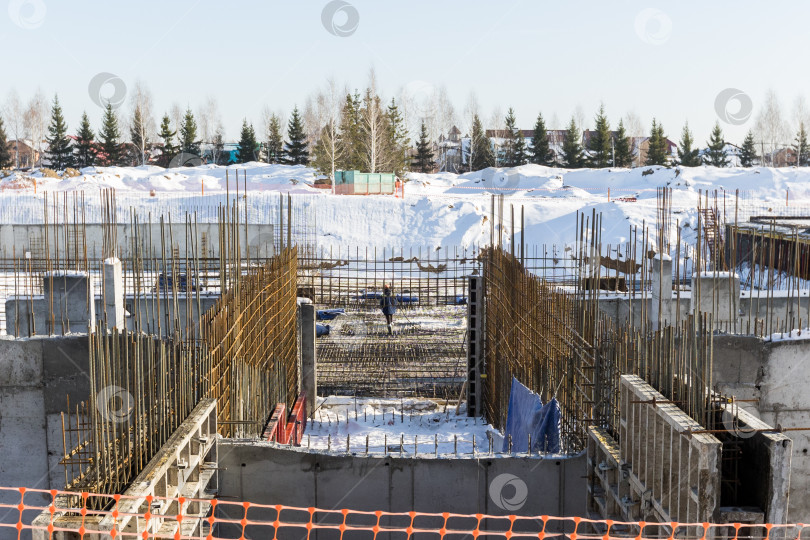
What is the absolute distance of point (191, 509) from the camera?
5574 millimetres

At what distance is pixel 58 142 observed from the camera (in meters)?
52.3

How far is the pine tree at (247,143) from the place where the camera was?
2195 inches

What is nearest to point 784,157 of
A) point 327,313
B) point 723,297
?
point 327,313

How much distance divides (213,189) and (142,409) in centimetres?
3618

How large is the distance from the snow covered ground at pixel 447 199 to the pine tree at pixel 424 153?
7.14 metres

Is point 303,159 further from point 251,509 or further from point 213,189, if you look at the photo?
point 251,509

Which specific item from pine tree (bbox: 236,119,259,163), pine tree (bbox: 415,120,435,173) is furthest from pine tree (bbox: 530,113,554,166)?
pine tree (bbox: 236,119,259,163)

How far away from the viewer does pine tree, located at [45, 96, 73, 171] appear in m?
52.0

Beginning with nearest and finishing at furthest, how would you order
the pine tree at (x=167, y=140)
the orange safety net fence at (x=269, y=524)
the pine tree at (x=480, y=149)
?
the orange safety net fence at (x=269, y=524) < the pine tree at (x=167, y=140) < the pine tree at (x=480, y=149)

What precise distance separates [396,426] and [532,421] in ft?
12.0

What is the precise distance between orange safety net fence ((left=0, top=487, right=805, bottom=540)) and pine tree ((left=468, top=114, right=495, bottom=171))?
5188 cm

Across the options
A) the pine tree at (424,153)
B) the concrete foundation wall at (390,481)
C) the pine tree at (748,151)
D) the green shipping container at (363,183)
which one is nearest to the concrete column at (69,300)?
the concrete foundation wall at (390,481)

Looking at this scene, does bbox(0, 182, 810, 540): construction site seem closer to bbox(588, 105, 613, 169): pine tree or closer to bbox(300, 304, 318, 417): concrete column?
bbox(300, 304, 318, 417): concrete column

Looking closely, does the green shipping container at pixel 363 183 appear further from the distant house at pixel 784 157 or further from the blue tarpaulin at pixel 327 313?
the distant house at pixel 784 157
